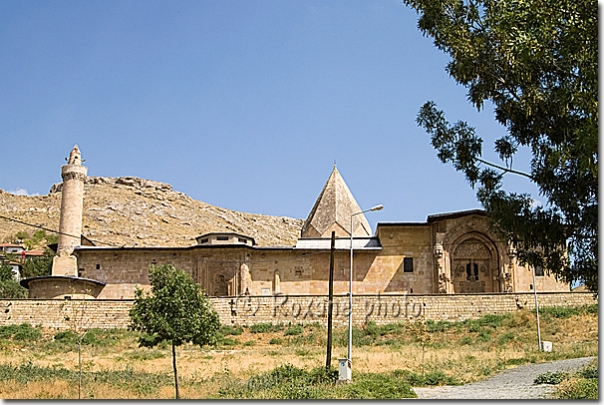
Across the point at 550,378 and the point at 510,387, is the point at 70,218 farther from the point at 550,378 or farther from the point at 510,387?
the point at 550,378

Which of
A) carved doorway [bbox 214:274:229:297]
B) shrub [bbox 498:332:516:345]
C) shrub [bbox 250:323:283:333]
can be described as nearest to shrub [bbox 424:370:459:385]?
shrub [bbox 498:332:516:345]

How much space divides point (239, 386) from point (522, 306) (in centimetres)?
1982

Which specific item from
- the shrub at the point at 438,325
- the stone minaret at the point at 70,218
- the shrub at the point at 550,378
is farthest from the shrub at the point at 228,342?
the shrub at the point at 550,378

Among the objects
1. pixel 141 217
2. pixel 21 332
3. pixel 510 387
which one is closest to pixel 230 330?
pixel 21 332

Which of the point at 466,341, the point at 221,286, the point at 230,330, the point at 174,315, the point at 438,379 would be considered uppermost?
the point at 221,286

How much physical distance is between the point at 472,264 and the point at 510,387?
23.4 meters

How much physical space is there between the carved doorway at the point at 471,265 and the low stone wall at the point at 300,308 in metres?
6.17

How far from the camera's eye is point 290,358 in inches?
1052

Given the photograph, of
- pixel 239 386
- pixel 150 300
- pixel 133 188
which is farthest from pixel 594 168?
pixel 133 188

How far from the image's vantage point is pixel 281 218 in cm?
13450

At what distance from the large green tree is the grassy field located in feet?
20.5

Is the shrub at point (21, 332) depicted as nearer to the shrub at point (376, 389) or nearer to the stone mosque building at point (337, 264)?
the stone mosque building at point (337, 264)

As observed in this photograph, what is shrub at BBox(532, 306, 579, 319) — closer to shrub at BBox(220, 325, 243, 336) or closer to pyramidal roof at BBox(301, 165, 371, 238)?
shrub at BBox(220, 325, 243, 336)

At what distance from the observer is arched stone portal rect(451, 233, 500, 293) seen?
40875 millimetres
